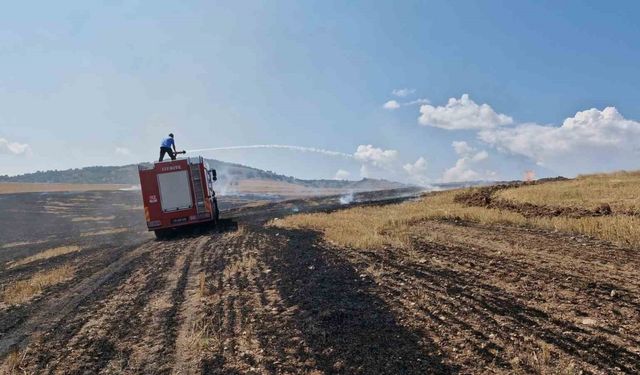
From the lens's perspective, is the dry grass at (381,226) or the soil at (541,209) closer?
the dry grass at (381,226)

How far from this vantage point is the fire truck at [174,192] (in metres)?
20.6

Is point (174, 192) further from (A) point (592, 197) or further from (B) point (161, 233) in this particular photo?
(A) point (592, 197)

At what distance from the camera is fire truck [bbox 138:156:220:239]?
2061cm

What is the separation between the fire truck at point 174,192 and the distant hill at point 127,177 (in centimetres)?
12285

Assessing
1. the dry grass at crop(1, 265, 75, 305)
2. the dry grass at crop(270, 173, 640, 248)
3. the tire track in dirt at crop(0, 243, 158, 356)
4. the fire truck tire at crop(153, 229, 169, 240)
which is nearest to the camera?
the tire track in dirt at crop(0, 243, 158, 356)

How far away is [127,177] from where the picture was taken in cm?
15712

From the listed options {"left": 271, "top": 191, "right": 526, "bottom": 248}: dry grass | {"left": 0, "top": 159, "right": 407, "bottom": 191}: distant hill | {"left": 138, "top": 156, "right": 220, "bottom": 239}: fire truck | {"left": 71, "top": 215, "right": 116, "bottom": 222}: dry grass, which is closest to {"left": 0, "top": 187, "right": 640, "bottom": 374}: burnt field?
{"left": 271, "top": 191, "right": 526, "bottom": 248}: dry grass

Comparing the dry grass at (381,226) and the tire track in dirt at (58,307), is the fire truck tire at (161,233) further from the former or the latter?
the tire track in dirt at (58,307)

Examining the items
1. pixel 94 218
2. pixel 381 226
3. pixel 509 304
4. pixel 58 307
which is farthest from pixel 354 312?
pixel 94 218

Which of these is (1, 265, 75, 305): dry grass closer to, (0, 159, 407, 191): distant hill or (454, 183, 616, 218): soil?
(454, 183, 616, 218): soil

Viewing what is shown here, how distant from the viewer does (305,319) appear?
645cm

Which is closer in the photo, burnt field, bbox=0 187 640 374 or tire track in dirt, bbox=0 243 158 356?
burnt field, bbox=0 187 640 374

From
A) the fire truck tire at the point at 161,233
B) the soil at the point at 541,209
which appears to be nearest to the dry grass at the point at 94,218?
the fire truck tire at the point at 161,233

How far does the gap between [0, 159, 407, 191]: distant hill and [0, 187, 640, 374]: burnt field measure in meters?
132
